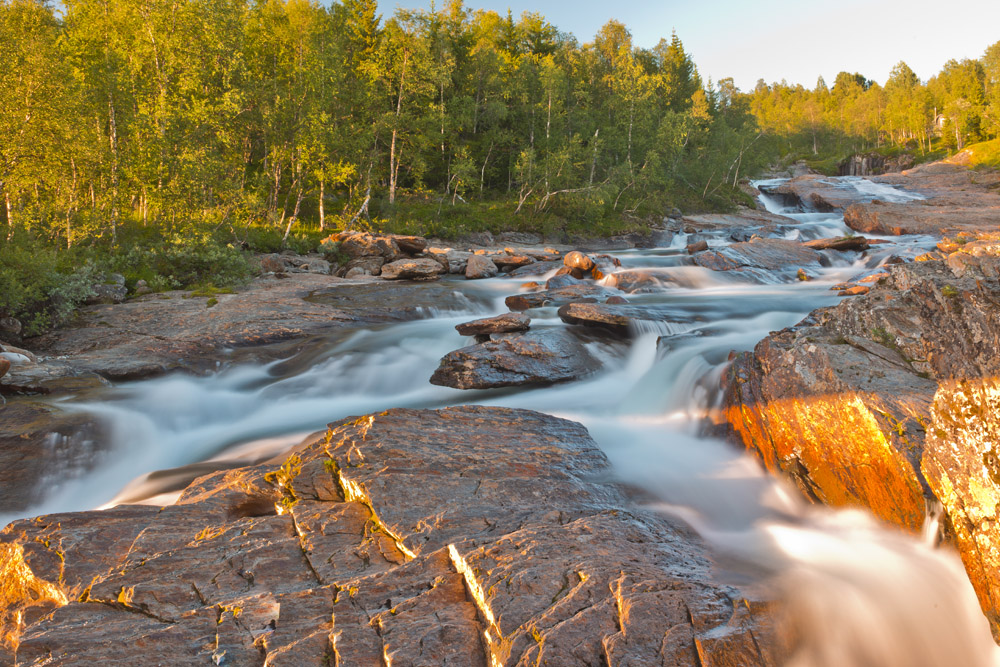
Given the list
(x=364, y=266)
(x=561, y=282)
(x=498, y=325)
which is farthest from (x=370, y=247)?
(x=498, y=325)

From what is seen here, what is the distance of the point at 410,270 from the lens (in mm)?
20844

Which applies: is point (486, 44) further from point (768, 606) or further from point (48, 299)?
point (768, 606)

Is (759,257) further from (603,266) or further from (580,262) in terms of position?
(580,262)

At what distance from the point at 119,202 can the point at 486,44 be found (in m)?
30.0

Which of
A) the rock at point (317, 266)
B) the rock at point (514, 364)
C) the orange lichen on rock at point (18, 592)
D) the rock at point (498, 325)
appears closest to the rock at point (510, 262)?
the rock at point (317, 266)

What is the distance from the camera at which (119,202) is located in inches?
765

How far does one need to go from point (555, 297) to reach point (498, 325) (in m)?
4.44

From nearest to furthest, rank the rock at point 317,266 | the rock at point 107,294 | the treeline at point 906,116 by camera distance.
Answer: the rock at point 107,294
the rock at point 317,266
the treeline at point 906,116

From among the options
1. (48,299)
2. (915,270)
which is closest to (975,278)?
(915,270)

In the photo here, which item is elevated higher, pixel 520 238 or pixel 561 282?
pixel 520 238

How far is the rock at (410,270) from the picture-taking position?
20828 mm

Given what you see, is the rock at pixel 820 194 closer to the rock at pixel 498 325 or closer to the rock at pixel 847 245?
the rock at pixel 847 245

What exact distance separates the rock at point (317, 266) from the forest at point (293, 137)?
241 cm

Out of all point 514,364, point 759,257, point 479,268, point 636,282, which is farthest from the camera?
point 479,268
